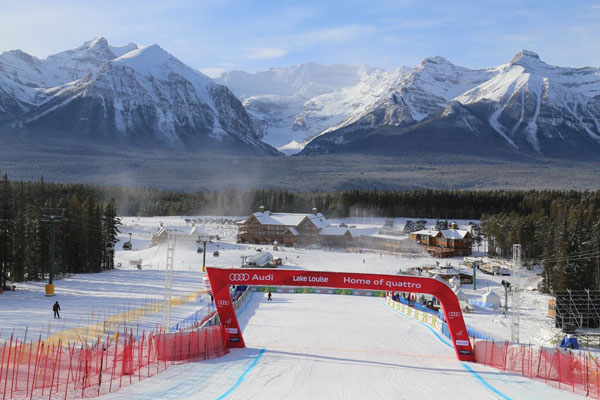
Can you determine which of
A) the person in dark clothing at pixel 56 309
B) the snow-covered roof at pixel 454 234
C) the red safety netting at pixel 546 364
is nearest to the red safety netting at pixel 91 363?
the person in dark clothing at pixel 56 309

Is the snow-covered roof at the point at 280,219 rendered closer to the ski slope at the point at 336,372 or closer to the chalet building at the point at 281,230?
the chalet building at the point at 281,230

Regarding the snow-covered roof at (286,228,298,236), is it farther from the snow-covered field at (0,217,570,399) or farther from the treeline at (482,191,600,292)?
the snow-covered field at (0,217,570,399)

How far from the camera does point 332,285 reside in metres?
28.2

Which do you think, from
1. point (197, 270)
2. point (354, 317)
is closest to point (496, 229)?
point (197, 270)

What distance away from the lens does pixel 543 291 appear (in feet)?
199

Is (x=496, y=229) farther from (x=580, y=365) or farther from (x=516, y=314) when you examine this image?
(x=580, y=365)

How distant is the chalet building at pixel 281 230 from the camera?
100525mm

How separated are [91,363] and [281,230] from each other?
8170 centimetres

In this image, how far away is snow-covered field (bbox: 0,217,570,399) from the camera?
67.8 feet

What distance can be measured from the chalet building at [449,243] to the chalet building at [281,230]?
20.8 meters

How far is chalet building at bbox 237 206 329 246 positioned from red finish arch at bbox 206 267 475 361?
72.1m

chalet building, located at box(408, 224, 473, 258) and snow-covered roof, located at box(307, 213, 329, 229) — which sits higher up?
snow-covered roof, located at box(307, 213, 329, 229)

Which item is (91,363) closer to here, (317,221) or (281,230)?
(281,230)

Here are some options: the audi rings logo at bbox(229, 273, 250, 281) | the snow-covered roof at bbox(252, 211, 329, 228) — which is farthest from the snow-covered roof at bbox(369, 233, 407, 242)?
the audi rings logo at bbox(229, 273, 250, 281)
